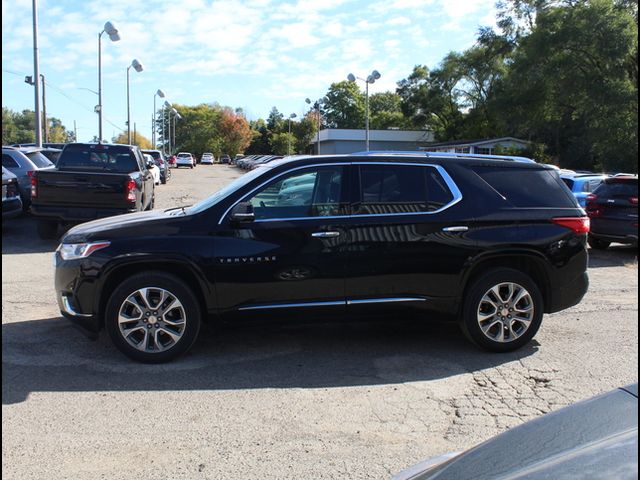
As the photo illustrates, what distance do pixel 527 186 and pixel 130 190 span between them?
7.96 meters

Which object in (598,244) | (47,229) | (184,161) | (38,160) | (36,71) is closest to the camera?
A: (47,229)

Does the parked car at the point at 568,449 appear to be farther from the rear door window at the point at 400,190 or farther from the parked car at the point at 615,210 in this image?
the parked car at the point at 615,210

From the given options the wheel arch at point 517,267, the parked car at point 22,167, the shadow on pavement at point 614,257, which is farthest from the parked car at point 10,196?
the shadow on pavement at point 614,257

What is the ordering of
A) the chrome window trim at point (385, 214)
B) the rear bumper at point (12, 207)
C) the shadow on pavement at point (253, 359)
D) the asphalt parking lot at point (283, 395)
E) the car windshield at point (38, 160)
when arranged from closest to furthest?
the asphalt parking lot at point (283, 395), the shadow on pavement at point (253, 359), the chrome window trim at point (385, 214), the rear bumper at point (12, 207), the car windshield at point (38, 160)

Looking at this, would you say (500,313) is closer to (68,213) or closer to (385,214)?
(385,214)

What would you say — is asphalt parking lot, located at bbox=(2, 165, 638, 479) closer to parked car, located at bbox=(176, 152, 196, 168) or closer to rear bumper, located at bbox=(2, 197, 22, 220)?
rear bumper, located at bbox=(2, 197, 22, 220)

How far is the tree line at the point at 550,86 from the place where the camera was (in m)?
37.0

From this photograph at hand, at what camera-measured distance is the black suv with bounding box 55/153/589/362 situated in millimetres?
5172

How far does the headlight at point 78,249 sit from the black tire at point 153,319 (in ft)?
1.23

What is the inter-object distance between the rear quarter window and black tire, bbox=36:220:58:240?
31.1 feet

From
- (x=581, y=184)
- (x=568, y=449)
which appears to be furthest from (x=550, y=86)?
(x=568, y=449)

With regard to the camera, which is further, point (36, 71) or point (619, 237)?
point (36, 71)

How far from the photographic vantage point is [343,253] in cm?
534

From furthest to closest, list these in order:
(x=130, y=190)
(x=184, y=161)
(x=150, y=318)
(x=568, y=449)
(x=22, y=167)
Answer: (x=184, y=161), (x=22, y=167), (x=130, y=190), (x=150, y=318), (x=568, y=449)
